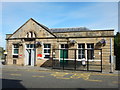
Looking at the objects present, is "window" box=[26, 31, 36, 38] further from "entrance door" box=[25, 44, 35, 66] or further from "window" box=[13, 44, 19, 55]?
"window" box=[13, 44, 19, 55]

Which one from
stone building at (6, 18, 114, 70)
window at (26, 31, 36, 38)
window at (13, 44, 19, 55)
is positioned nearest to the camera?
stone building at (6, 18, 114, 70)

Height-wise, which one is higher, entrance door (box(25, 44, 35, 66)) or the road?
entrance door (box(25, 44, 35, 66))

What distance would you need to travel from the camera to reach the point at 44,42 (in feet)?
51.7

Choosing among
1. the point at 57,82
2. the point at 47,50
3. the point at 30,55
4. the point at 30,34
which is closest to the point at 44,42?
the point at 47,50

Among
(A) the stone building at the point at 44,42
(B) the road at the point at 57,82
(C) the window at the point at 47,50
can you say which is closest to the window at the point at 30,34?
(A) the stone building at the point at 44,42

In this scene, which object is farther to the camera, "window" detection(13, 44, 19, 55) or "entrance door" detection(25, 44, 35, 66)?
"window" detection(13, 44, 19, 55)

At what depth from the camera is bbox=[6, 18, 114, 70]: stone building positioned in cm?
1375

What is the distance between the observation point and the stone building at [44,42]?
Result: 13750 mm

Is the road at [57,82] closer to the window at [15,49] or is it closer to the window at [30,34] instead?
the window at [30,34]

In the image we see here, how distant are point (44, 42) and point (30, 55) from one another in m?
2.89

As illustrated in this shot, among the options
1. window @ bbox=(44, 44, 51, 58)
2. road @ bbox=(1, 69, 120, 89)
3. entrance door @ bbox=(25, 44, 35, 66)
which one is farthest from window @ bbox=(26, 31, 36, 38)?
road @ bbox=(1, 69, 120, 89)

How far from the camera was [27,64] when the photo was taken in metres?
16.8

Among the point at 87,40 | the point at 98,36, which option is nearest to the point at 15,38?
the point at 87,40

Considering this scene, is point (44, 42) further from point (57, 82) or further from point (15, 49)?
point (57, 82)
